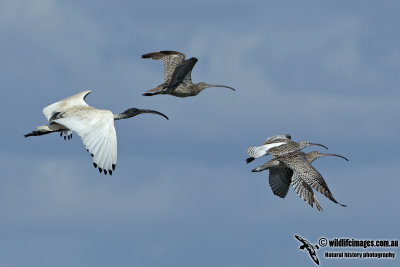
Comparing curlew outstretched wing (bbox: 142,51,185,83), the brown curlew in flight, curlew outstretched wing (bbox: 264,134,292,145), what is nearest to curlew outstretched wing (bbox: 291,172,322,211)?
the brown curlew in flight

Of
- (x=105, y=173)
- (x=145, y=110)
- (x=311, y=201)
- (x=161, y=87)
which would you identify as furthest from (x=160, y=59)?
(x=105, y=173)

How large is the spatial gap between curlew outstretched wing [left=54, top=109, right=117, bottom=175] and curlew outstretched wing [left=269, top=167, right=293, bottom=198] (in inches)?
276

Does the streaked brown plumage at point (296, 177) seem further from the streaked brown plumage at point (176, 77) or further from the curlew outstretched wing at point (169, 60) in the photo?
the curlew outstretched wing at point (169, 60)

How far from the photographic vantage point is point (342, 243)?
27703 mm

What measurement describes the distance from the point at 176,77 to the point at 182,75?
0.20 meters

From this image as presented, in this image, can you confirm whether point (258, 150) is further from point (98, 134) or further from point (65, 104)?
point (98, 134)

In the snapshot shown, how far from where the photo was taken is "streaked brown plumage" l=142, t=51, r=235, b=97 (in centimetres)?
2995

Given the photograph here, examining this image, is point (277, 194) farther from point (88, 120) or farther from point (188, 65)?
point (88, 120)

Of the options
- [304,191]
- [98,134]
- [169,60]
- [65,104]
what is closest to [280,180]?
[304,191]

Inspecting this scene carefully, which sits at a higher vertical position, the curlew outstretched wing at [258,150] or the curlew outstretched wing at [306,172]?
the curlew outstretched wing at [258,150]

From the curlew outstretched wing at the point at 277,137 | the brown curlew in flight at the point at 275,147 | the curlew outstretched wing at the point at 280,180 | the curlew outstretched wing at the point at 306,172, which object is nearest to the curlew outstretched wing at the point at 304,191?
the curlew outstretched wing at the point at 306,172

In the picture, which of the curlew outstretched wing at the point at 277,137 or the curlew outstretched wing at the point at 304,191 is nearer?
the curlew outstretched wing at the point at 304,191

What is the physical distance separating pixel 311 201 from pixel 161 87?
6.50 metres

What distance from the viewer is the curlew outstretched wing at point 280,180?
28281 mm
